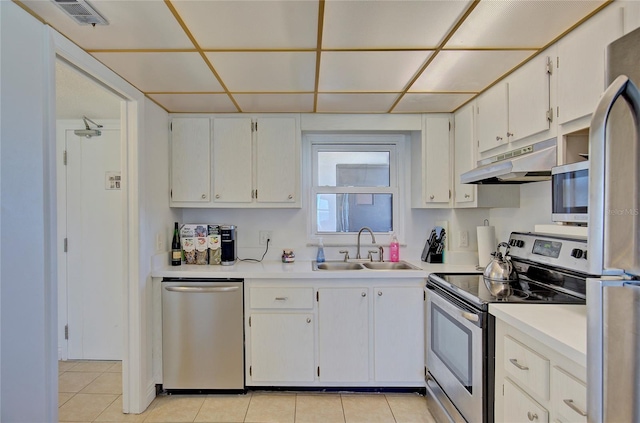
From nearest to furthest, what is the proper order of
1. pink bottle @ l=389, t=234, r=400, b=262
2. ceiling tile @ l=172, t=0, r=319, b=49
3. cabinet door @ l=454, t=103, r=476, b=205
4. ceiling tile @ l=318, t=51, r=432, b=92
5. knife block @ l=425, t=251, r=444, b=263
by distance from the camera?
ceiling tile @ l=172, t=0, r=319, b=49
ceiling tile @ l=318, t=51, r=432, b=92
cabinet door @ l=454, t=103, r=476, b=205
knife block @ l=425, t=251, r=444, b=263
pink bottle @ l=389, t=234, r=400, b=262

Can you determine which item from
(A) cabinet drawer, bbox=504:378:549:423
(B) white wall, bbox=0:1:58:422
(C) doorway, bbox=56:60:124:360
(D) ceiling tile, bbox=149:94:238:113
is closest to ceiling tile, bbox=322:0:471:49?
(D) ceiling tile, bbox=149:94:238:113

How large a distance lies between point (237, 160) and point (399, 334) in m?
1.82

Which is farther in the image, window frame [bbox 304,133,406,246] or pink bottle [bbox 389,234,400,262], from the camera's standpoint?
window frame [bbox 304,133,406,246]

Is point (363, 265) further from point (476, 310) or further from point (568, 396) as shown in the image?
point (568, 396)

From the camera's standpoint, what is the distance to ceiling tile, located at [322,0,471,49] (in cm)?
131

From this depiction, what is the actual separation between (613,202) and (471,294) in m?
1.19

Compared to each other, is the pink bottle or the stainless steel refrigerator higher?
the stainless steel refrigerator

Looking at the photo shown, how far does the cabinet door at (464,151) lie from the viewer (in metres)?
2.39

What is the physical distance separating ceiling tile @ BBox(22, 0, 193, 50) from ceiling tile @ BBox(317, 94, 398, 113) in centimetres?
102

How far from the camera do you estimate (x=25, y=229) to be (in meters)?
1.32

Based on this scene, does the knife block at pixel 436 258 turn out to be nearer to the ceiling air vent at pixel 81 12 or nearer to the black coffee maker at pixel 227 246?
the black coffee maker at pixel 227 246

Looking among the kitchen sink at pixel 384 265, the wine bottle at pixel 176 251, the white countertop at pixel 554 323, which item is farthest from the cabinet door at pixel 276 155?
the white countertop at pixel 554 323

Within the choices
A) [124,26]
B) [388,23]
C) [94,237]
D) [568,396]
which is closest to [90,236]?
[94,237]

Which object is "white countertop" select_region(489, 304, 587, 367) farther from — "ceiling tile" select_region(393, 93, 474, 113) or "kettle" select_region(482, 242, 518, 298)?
"ceiling tile" select_region(393, 93, 474, 113)
